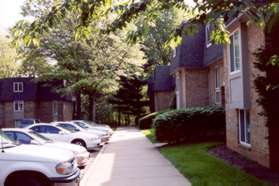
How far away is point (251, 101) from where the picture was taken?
15.0 meters

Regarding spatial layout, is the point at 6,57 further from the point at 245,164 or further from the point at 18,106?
the point at 245,164

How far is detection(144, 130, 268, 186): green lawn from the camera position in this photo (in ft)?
36.1

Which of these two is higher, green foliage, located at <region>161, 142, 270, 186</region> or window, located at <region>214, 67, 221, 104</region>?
window, located at <region>214, 67, 221, 104</region>

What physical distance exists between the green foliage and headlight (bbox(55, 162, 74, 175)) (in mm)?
3145

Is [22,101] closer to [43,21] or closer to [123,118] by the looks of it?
[123,118]

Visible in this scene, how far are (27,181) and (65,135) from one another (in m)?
12.0

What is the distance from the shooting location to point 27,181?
349 inches

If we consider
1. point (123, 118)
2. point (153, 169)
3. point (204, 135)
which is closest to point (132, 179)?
point (153, 169)

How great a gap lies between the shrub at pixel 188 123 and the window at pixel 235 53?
5258 mm

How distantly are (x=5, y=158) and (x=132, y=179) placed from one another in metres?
4.43

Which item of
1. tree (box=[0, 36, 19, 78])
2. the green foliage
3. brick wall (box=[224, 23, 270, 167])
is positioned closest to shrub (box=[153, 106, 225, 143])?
the green foliage

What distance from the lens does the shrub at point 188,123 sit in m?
21.5

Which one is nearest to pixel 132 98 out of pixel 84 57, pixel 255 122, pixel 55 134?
pixel 84 57

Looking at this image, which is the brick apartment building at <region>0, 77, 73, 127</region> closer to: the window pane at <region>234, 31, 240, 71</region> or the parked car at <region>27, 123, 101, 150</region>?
the parked car at <region>27, 123, 101, 150</region>
